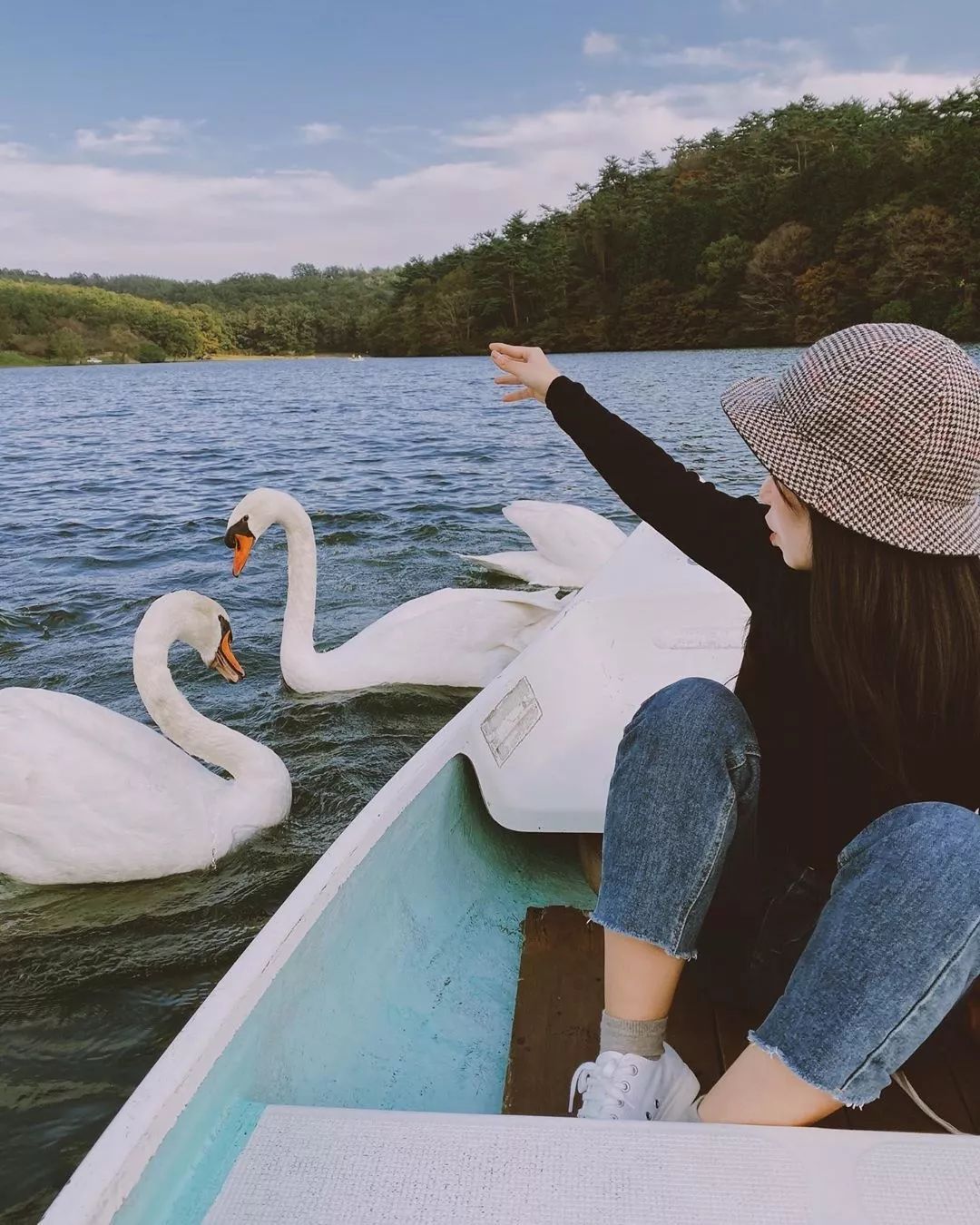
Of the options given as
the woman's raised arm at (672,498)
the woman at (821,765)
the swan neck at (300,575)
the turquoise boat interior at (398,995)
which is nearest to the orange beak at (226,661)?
the swan neck at (300,575)

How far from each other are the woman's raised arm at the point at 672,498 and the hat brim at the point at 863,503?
0.27 m

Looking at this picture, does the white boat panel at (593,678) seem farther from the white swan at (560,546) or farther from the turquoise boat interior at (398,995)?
the white swan at (560,546)

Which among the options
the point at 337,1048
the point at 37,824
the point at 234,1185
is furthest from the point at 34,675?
the point at 234,1185

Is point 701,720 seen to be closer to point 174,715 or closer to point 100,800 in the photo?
point 100,800

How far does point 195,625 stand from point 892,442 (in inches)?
116

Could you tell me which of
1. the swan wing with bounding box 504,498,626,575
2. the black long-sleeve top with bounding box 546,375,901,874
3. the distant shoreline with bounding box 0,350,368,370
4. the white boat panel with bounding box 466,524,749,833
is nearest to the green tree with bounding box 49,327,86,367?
the distant shoreline with bounding box 0,350,368,370

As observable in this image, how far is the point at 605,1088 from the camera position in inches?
57.2

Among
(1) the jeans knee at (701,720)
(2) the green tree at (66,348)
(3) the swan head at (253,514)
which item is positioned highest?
(2) the green tree at (66,348)

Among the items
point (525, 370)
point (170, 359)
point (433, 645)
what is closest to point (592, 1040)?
point (525, 370)

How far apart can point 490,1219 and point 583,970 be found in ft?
3.11

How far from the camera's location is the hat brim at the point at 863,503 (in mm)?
1222

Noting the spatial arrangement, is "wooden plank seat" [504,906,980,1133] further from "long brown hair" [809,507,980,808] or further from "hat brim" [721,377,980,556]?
"hat brim" [721,377,980,556]

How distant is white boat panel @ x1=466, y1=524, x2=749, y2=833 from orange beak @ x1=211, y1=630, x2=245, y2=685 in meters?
1.31

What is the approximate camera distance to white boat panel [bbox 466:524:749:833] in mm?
2448
